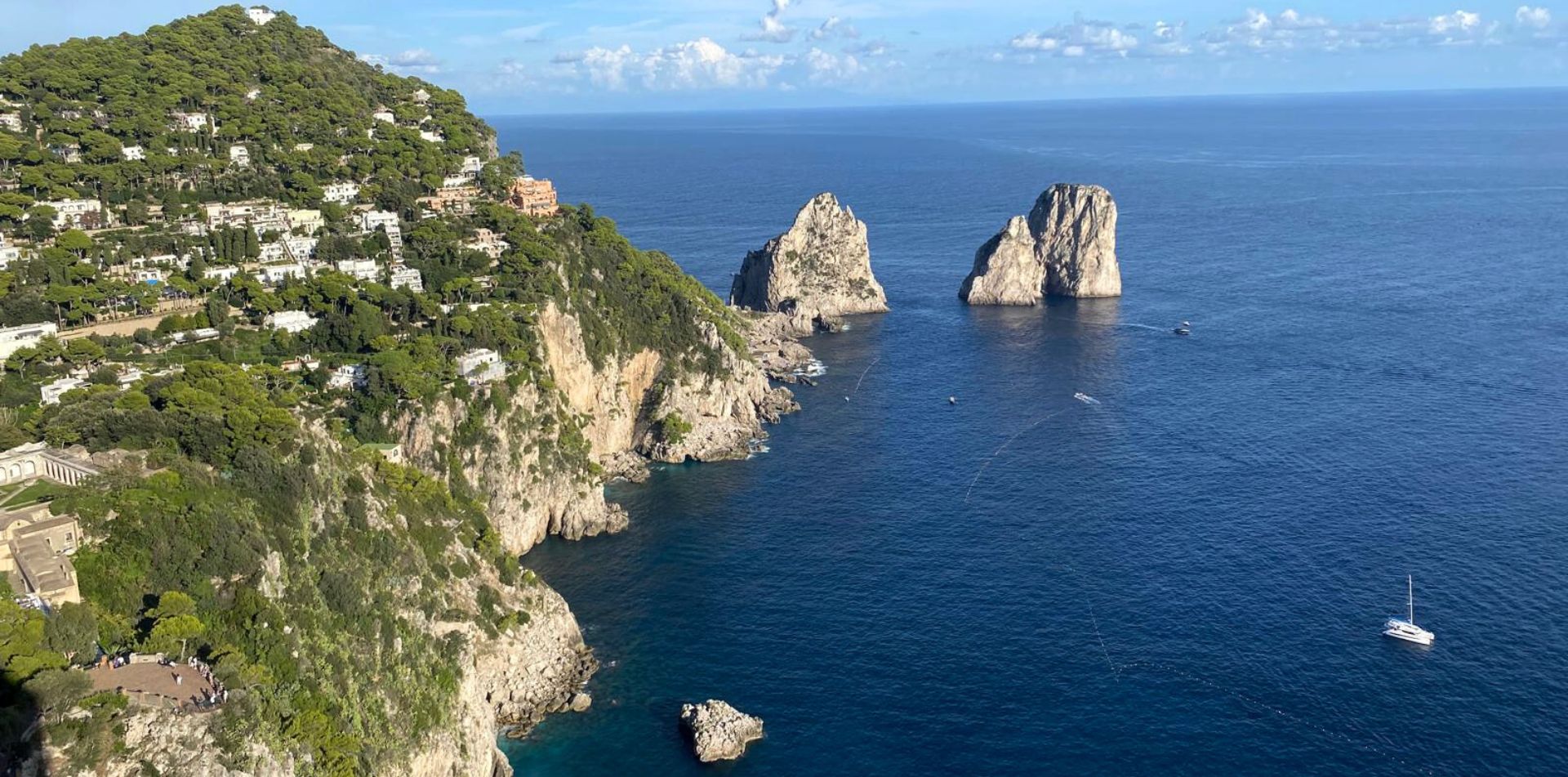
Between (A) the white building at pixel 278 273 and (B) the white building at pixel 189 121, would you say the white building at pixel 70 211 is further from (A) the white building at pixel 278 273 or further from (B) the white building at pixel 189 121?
(B) the white building at pixel 189 121

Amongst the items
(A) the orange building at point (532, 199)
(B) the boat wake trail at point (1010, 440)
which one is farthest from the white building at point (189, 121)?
(B) the boat wake trail at point (1010, 440)

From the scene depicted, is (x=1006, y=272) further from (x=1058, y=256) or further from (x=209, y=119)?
(x=209, y=119)

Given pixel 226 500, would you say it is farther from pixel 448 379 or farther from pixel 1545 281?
pixel 1545 281

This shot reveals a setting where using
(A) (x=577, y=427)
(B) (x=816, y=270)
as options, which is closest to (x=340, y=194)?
(A) (x=577, y=427)

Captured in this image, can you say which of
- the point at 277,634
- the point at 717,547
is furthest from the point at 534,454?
the point at 277,634

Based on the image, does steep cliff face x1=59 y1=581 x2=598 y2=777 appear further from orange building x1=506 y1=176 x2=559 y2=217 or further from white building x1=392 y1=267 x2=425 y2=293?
orange building x1=506 y1=176 x2=559 y2=217

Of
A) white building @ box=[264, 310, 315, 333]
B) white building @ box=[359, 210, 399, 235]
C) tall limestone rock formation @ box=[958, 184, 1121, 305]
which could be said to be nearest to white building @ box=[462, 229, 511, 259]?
white building @ box=[359, 210, 399, 235]
